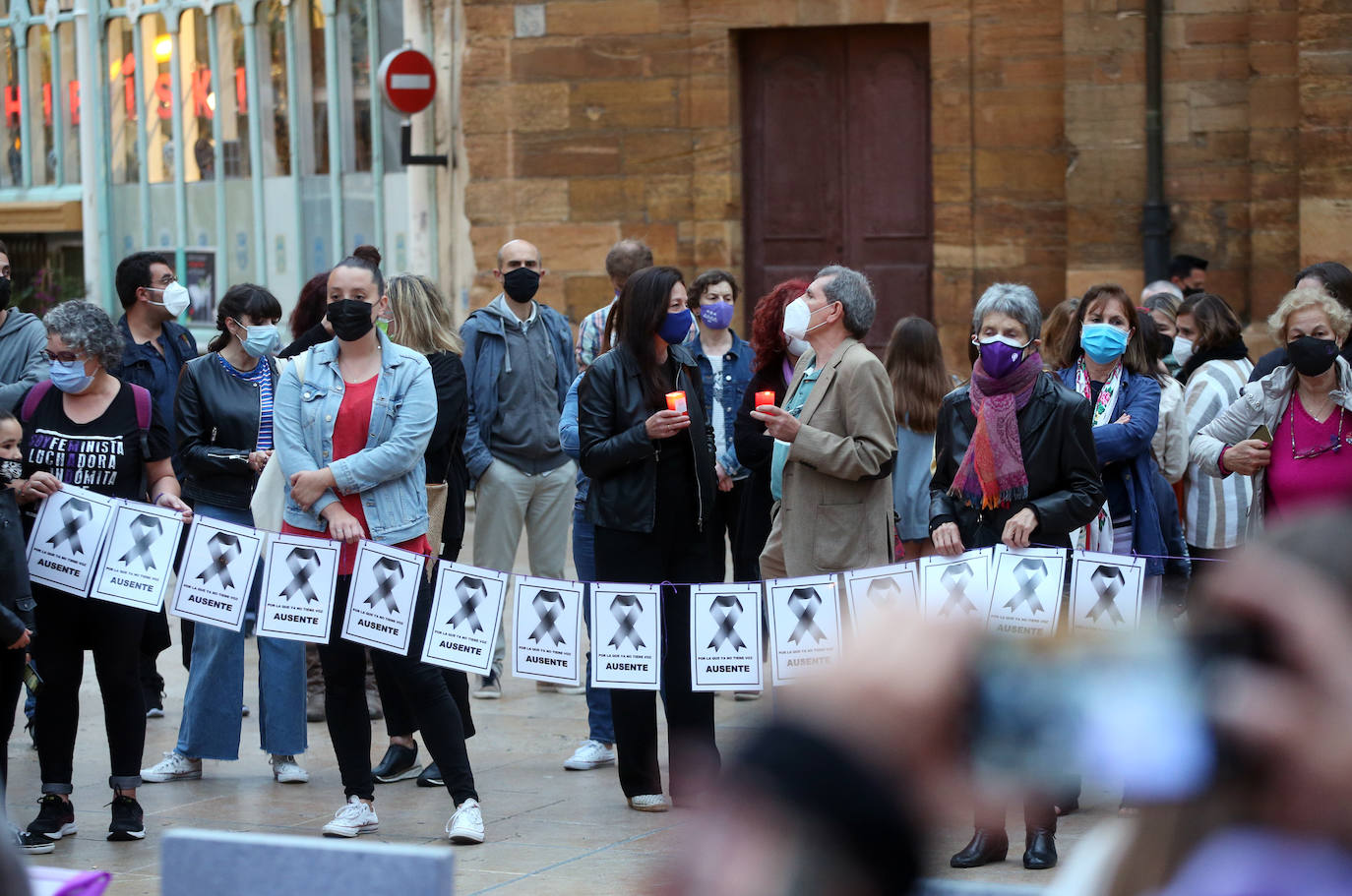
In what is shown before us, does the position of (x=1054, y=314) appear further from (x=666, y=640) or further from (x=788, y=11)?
(x=788, y=11)

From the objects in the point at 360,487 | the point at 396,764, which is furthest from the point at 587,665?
the point at 360,487

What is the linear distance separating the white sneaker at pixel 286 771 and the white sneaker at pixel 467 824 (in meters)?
1.24

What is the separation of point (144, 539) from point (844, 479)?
2585 millimetres

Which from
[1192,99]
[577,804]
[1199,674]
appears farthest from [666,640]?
[1192,99]

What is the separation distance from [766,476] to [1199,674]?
263 inches

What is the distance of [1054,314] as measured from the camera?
7828 mm

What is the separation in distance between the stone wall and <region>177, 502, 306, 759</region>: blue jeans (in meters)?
7.20

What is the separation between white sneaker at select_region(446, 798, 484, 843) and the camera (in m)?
6.09

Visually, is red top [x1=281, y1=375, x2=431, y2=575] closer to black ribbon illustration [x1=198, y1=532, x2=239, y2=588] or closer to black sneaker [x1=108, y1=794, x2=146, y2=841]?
black ribbon illustration [x1=198, y1=532, x2=239, y2=588]

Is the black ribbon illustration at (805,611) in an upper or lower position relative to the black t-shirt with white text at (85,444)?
lower

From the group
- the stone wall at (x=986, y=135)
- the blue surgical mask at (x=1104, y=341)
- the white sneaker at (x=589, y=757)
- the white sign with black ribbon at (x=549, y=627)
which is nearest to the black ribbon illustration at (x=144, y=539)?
the white sign with black ribbon at (x=549, y=627)

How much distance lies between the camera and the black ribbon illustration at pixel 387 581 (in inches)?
243

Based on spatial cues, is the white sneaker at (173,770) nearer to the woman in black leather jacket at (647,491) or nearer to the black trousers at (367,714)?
the black trousers at (367,714)

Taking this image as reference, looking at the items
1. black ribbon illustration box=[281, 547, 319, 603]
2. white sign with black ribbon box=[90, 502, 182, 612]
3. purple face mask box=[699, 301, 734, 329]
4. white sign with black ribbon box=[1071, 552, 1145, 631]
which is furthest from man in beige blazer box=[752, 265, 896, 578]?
white sign with black ribbon box=[90, 502, 182, 612]
